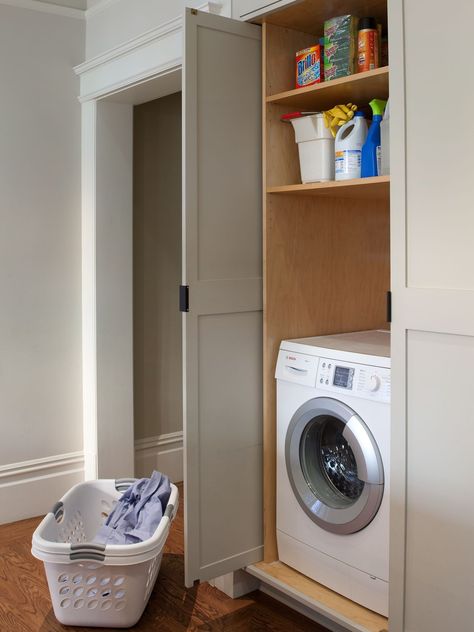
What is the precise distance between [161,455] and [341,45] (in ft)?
7.82

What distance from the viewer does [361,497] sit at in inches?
89.0

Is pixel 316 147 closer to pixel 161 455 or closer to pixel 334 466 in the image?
pixel 334 466

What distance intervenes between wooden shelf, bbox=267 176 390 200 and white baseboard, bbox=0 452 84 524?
188cm

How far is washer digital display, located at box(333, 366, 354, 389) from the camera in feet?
7.52

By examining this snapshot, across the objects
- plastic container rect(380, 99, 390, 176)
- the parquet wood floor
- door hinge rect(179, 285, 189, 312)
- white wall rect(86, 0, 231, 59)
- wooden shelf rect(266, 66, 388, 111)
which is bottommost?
the parquet wood floor

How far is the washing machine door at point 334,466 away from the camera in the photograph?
2.22 metres

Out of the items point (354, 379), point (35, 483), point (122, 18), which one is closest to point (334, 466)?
point (354, 379)

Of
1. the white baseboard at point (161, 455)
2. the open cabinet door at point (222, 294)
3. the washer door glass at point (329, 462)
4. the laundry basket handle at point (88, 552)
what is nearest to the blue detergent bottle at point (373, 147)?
the open cabinet door at point (222, 294)

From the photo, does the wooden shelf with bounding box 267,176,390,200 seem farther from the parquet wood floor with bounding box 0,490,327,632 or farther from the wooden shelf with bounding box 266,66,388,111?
the parquet wood floor with bounding box 0,490,327,632

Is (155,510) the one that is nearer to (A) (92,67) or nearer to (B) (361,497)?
(B) (361,497)

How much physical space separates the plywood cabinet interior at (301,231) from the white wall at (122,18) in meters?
0.37

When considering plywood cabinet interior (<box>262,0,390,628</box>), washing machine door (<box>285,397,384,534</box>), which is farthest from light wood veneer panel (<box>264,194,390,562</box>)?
washing machine door (<box>285,397,384,534</box>)

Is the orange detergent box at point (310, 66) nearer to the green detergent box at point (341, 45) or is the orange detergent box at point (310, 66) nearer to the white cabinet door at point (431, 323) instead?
the green detergent box at point (341, 45)

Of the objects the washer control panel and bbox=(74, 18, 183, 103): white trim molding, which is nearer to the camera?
the washer control panel
